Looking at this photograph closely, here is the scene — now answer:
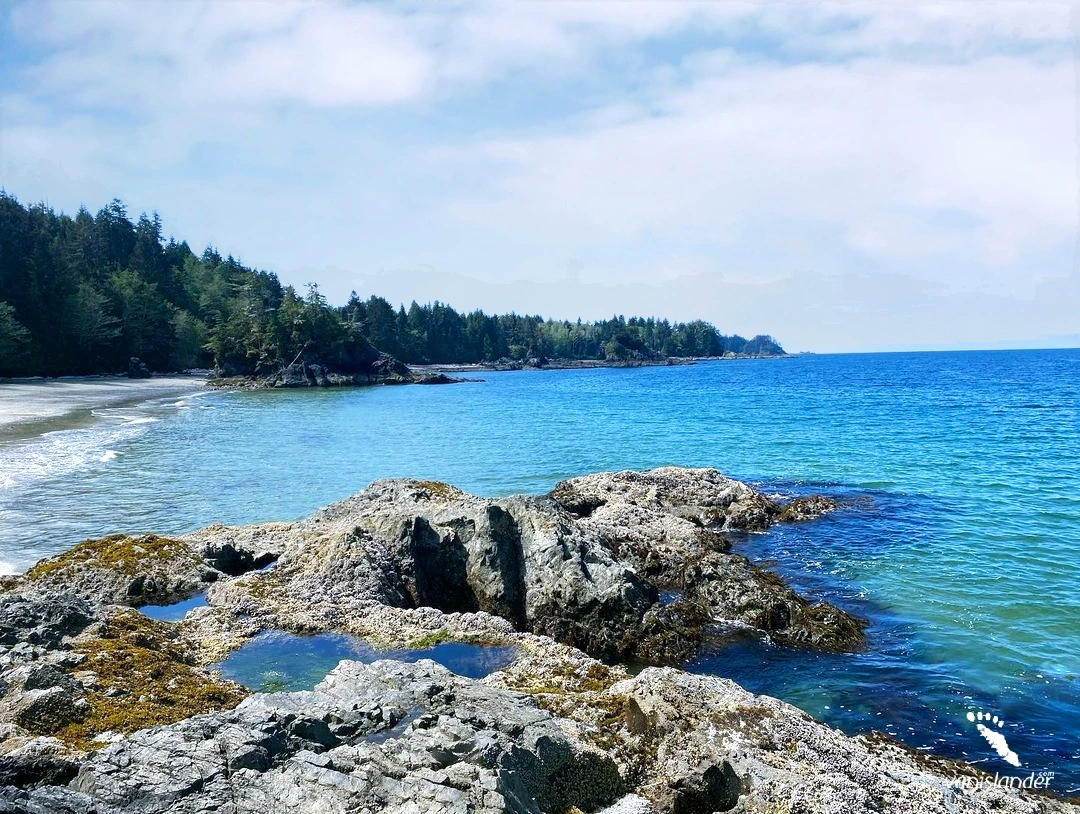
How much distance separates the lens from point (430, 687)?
916cm

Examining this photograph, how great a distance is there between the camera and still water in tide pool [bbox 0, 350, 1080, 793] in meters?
13.0

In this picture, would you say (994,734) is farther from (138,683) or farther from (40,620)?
(40,620)

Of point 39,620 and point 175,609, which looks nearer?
point 39,620

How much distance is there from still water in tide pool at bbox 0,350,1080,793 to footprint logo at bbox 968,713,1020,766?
147 millimetres

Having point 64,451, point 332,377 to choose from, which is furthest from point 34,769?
point 332,377

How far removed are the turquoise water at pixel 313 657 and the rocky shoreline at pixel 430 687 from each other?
0.35 meters

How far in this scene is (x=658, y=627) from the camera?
14.6m

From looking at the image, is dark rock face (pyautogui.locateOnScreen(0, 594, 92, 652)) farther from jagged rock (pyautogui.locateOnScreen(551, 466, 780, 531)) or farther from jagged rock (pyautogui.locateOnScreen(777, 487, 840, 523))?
jagged rock (pyautogui.locateOnScreen(777, 487, 840, 523))

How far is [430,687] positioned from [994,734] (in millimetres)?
9347

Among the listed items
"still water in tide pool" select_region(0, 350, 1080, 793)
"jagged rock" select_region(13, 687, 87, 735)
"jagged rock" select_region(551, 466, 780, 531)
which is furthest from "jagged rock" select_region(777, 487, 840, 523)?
"jagged rock" select_region(13, 687, 87, 735)

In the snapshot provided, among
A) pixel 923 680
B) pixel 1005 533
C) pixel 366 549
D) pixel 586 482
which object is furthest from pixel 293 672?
pixel 1005 533

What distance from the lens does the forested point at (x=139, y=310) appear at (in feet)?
301

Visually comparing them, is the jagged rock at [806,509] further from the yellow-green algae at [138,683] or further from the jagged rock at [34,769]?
the jagged rock at [34,769]

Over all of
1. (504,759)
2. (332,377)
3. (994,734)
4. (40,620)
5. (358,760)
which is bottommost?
(994,734)
